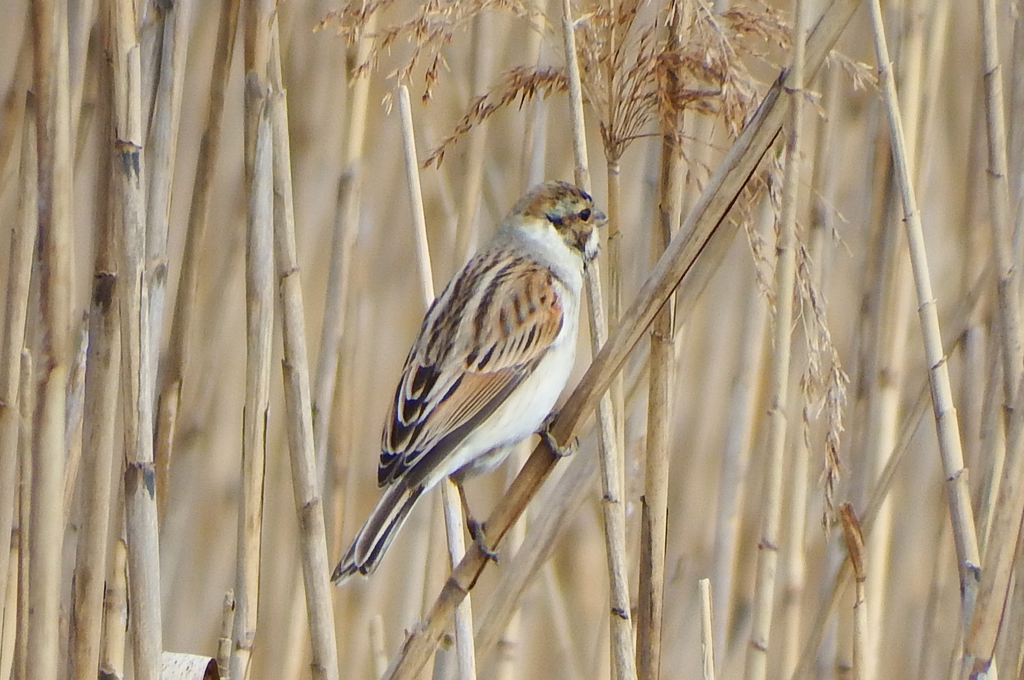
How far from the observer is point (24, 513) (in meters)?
1.30

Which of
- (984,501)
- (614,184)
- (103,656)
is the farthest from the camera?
(984,501)

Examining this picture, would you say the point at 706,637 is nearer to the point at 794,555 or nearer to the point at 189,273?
the point at 794,555

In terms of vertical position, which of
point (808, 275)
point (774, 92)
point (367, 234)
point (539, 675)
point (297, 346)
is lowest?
point (539, 675)

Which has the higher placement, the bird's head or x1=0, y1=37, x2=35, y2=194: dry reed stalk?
x1=0, y1=37, x2=35, y2=194: dry reed stalk

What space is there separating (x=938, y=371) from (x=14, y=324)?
4.09 feet

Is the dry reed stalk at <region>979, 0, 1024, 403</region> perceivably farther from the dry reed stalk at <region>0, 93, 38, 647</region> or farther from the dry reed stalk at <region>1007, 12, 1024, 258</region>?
the dry reed stalk at <region>0, 93, 38, 647</region>

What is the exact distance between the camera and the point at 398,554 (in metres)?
2.80

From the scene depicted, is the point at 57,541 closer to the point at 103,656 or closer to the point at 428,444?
the point at 103,656

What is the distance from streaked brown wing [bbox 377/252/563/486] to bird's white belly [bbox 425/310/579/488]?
18 millimetres

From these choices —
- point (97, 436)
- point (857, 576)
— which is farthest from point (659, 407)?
A: point (97, 436)

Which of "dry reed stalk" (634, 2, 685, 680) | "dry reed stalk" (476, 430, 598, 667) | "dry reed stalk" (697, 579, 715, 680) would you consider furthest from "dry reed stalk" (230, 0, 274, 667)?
Answer: "dry reed stalk" (697, 579, 715, 680)

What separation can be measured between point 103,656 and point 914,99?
1686 mm

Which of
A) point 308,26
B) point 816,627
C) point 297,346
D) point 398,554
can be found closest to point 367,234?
point 308,26

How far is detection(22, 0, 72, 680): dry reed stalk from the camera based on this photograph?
1.09 meters
